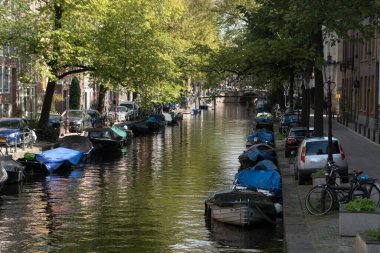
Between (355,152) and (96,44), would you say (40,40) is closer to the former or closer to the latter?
(96,44)

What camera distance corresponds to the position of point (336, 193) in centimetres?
1986

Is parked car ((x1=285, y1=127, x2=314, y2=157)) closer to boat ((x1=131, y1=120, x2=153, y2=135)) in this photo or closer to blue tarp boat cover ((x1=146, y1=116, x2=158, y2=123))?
boat ((x1=131, y1=120, x2=153, y2=135))

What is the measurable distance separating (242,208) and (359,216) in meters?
6.98

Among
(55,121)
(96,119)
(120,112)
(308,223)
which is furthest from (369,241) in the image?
(120,112)

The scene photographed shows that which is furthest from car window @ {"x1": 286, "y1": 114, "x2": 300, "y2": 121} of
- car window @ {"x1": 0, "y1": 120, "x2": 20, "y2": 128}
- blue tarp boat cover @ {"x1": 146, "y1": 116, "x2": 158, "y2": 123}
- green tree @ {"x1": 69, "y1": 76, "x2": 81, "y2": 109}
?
green tree @ {"x1": 69, "y1": 76, "x2": 81, "y2": 109}

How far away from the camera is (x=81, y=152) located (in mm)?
41625

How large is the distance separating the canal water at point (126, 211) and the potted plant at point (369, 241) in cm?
720

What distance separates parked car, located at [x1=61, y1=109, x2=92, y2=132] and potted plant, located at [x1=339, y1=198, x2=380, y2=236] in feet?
A: 139

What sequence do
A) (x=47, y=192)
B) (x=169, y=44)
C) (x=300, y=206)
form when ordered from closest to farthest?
(x=300, y=206) < (x=47, y=192) < (x=169, y=44)

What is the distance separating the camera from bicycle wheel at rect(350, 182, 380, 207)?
18.8 m

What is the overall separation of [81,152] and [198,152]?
10918mm

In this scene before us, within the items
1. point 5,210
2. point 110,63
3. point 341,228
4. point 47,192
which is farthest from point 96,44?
point 341,228

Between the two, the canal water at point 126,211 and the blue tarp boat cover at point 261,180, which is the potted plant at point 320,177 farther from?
the blue tarp boat cover at point 261,180

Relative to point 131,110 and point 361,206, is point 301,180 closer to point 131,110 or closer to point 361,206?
point 361,206
